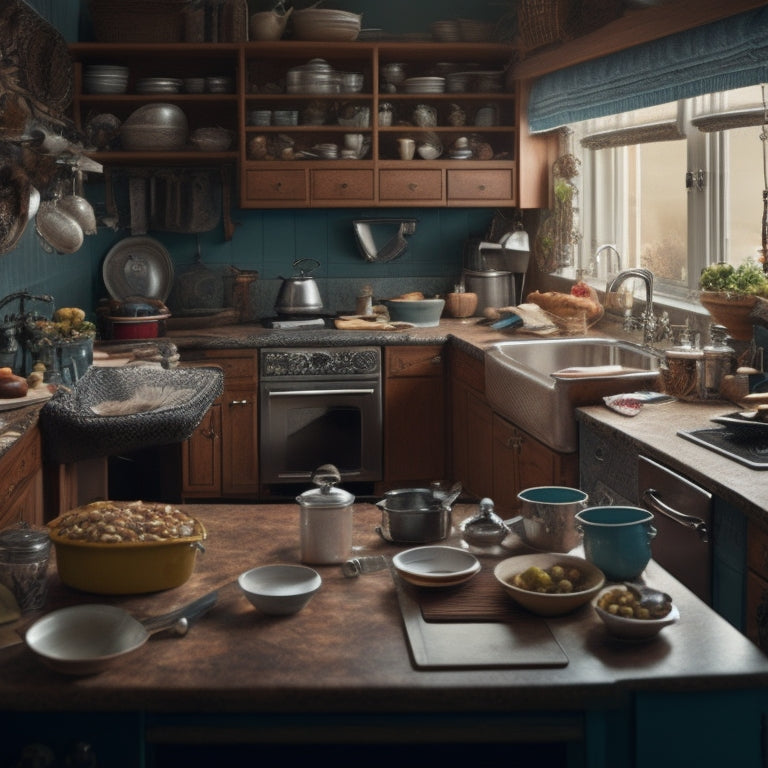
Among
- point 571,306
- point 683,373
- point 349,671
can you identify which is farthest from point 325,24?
point 349,671

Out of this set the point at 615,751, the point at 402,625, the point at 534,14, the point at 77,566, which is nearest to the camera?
the point at 615,751

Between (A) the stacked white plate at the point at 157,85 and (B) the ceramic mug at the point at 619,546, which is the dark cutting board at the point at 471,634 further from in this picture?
(A) the stacked white plate at the point at 157,85

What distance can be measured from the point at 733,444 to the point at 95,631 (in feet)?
5.98

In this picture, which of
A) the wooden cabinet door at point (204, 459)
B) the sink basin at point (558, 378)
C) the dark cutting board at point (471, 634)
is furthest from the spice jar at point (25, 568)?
the wooden cabinet door at point (204, 459)

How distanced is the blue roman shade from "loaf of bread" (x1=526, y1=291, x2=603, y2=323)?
80cm

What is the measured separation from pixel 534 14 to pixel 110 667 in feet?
14.4

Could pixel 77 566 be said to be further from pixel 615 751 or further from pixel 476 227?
pixel 476 227

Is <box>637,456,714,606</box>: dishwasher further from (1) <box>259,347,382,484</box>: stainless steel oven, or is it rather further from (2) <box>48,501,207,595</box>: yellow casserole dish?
(1) <box>259,347,382,484</box>: stainless steel oven

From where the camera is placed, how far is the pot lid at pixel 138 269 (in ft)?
19.9

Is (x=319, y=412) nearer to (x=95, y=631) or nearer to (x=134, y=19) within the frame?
(x=134, y=19)

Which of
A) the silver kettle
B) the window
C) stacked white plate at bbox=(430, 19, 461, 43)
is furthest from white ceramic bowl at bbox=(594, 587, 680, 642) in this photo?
stacked white plate at bbox=(430, 19, 461, 43)

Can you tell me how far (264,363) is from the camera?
5418mm

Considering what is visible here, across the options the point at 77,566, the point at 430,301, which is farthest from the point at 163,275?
the point at 77,566

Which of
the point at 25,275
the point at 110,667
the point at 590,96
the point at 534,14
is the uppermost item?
the point at 534,14
